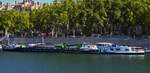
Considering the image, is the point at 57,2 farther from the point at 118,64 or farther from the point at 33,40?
the point at 118,64

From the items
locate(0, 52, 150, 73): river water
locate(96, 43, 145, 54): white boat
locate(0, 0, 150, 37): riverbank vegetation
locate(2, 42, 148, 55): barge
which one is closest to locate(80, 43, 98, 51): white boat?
locate(2, 42, 148, 55): barge

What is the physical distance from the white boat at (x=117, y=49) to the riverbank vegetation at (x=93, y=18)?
50.7 ft

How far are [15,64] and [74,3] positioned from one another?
40905mm

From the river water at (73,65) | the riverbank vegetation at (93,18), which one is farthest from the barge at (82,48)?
the riverbank vegetation at (93,18)

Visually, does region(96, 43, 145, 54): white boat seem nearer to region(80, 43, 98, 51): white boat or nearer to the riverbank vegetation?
region(80, 43, 98, 51): white boat

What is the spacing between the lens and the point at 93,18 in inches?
4254

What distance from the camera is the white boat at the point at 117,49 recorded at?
3462 inches

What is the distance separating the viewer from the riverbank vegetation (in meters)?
107

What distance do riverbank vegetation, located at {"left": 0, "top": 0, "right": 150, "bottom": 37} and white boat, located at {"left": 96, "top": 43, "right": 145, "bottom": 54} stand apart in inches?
609

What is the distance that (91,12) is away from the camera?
108 m

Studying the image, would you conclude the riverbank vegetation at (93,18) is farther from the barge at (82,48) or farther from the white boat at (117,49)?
the white boat at (117,49)

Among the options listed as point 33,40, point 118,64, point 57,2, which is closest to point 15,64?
point 118,64

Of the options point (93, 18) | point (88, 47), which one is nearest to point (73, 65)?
point (88, 47)

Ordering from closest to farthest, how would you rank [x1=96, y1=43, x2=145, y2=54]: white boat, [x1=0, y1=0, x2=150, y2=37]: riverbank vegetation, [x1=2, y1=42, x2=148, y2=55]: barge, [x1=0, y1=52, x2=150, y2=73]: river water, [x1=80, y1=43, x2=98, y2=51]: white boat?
[x1=0, y1=52, x2=150, y2=73]: river water
[x1=96, y1=43, x2=145, y2=54]: white boat
[x1=2, y1=42, x2=148, y2=55]: barge
[x1=80, y1=43, x2=98, y2=51]: white boat
[x1=0, y1=0, x2=150, y2=37]: riverbank vegetation
